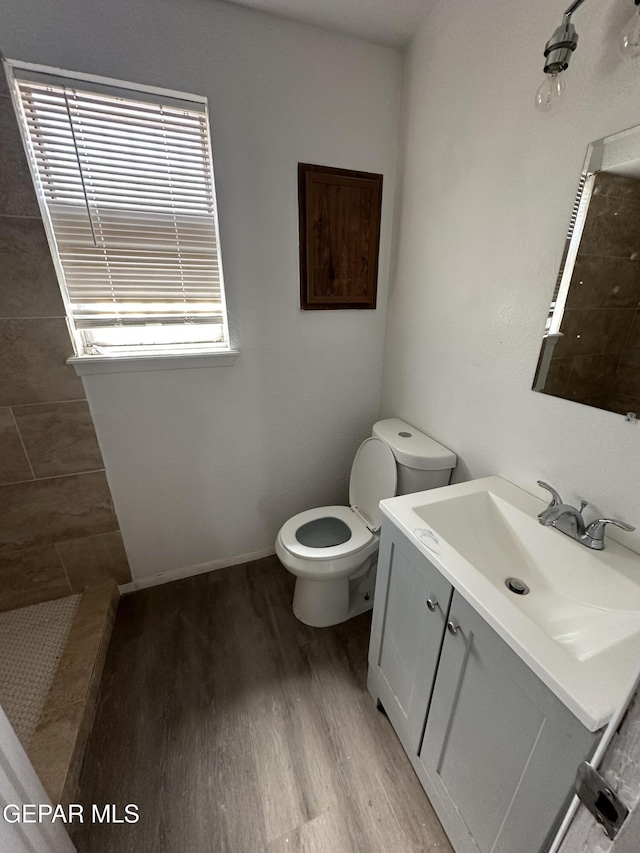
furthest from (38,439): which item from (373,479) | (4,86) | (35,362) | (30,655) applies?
(373,479)

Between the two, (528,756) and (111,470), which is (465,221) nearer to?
(528,756)

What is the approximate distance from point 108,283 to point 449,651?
1.69 metres

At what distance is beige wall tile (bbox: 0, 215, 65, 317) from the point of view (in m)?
1.16

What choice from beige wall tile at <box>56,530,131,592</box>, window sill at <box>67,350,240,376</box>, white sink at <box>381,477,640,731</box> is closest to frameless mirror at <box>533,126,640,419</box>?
white sink at <box>381,477,640,731</box>

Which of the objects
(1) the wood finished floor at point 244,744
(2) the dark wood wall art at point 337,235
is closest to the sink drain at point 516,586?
(1) the wood finished floor at point 244,744

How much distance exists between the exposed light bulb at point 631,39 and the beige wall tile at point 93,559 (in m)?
2.23

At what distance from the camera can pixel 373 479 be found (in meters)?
1.59

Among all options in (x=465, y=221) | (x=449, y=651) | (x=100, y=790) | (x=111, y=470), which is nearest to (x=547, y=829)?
(x=449, y=651)

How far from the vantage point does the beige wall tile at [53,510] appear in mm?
1428

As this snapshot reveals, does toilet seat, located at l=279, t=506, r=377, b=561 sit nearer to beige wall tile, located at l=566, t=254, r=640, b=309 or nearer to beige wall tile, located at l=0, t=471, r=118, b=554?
beige wall tile, located at l=0, t=471, r=118, b=554

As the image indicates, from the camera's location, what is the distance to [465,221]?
3.98ft

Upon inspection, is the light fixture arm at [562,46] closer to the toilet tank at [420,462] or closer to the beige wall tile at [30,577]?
the toilet tank at [420,462]

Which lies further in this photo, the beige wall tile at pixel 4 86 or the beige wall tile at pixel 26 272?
the beige wall tile at pixel 26 272

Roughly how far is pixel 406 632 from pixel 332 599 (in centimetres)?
57
